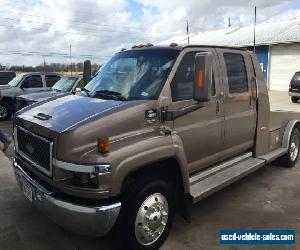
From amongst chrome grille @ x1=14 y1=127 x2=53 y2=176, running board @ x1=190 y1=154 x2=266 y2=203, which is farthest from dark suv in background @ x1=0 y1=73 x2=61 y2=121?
running board @ x1=190 y1=154 x2=266 y2=203

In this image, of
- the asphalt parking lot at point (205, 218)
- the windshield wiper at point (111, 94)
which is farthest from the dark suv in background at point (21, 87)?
the windshield wiper at point (111, 94)

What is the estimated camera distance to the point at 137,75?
4.61 metres

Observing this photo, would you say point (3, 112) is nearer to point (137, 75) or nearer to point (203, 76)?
point (137, 75)

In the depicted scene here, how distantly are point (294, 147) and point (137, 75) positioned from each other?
→ 13.6 feet

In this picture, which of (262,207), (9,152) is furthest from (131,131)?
(9,152)

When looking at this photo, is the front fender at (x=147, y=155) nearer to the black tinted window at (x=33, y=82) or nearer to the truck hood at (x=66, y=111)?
the truck hood at (x=66, y=111)

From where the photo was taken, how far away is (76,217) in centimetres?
359

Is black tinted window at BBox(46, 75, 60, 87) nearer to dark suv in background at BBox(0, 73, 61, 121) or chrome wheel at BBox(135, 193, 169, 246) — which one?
dark suv in background at BBox(0, 73, 61, 121)

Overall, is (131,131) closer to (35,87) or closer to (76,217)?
(76,217)

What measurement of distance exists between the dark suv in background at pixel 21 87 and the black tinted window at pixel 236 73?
1128 cm

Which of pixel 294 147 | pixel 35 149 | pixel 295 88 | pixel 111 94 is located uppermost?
pixel 111 94

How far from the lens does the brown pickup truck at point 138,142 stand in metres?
3.62

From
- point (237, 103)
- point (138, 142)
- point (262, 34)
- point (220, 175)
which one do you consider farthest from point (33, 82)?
point (262, 34)

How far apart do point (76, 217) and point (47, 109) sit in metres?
1.43
